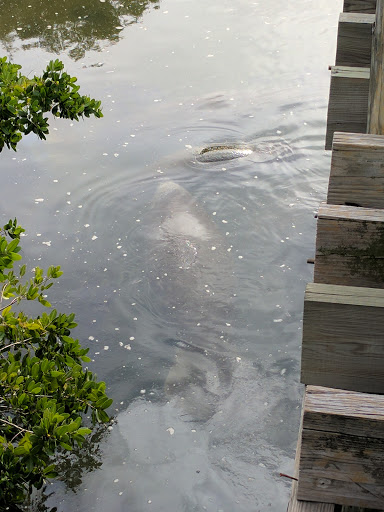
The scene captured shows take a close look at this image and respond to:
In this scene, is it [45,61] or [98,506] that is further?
[45,61]

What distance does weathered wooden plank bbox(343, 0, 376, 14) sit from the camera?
3.18 meters

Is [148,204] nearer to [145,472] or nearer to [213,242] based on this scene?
[213,242]

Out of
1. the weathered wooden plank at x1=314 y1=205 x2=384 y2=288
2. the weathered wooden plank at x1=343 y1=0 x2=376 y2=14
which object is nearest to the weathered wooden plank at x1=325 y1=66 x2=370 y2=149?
the weathered wooden plank at x1=343 y1=0 x2=376 y2=14

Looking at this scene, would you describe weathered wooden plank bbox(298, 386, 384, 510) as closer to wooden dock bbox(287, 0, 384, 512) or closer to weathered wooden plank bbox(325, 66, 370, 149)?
wooden dock bbox(287, 0, 384, 512)

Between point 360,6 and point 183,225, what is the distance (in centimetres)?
354

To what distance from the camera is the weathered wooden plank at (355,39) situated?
9.75 ft

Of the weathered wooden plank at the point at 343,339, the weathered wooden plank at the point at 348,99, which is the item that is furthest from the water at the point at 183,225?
the weathered wooden plank at the point at 343,339

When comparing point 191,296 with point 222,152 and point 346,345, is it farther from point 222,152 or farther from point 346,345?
point 346,345

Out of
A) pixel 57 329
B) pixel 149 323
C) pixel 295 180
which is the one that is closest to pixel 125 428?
pixel 149 323

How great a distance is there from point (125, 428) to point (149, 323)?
107cm

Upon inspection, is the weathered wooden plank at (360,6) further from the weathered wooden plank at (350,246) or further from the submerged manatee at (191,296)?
the submerged manatee at (191,296)

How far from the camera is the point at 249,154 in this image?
756 cm

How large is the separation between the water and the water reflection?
0.12 feet

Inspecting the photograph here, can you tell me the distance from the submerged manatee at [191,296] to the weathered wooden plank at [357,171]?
117 inches
